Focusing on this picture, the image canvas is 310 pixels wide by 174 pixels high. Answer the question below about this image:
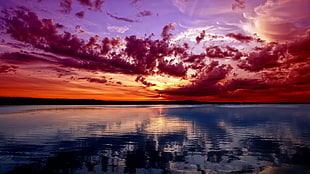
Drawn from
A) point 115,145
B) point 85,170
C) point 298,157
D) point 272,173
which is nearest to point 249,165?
point 272,173

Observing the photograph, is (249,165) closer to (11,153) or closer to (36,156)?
(36,156)

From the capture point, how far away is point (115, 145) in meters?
22.3

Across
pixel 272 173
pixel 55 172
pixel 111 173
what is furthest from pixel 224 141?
pixel 55 172

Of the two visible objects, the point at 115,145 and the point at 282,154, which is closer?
the point at 282,154

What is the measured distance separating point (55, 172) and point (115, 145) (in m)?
8.82

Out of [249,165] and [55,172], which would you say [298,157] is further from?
[55,172]

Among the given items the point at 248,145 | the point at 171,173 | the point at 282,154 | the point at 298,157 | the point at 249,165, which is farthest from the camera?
the point at 248,145

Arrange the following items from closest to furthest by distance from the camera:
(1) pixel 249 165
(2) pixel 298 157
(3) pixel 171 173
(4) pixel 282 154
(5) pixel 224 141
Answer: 1. (3) pixel 171 173
2. (1) pixel 249 165
3. (2) pixel 298 157
4. (4) pixel 282 154
5. (5) pixel 224 141

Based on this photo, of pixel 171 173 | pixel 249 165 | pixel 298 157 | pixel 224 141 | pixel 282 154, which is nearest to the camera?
pixel 171 173

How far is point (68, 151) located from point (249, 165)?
14.8m

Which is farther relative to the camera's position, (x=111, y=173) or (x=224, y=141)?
(x=224, y=141)

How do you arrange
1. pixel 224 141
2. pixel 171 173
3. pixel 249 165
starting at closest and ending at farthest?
pixel 171 173 < pixel 249 165 < pixel 224 141

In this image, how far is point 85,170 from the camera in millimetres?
14219

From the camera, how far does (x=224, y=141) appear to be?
24625mm
